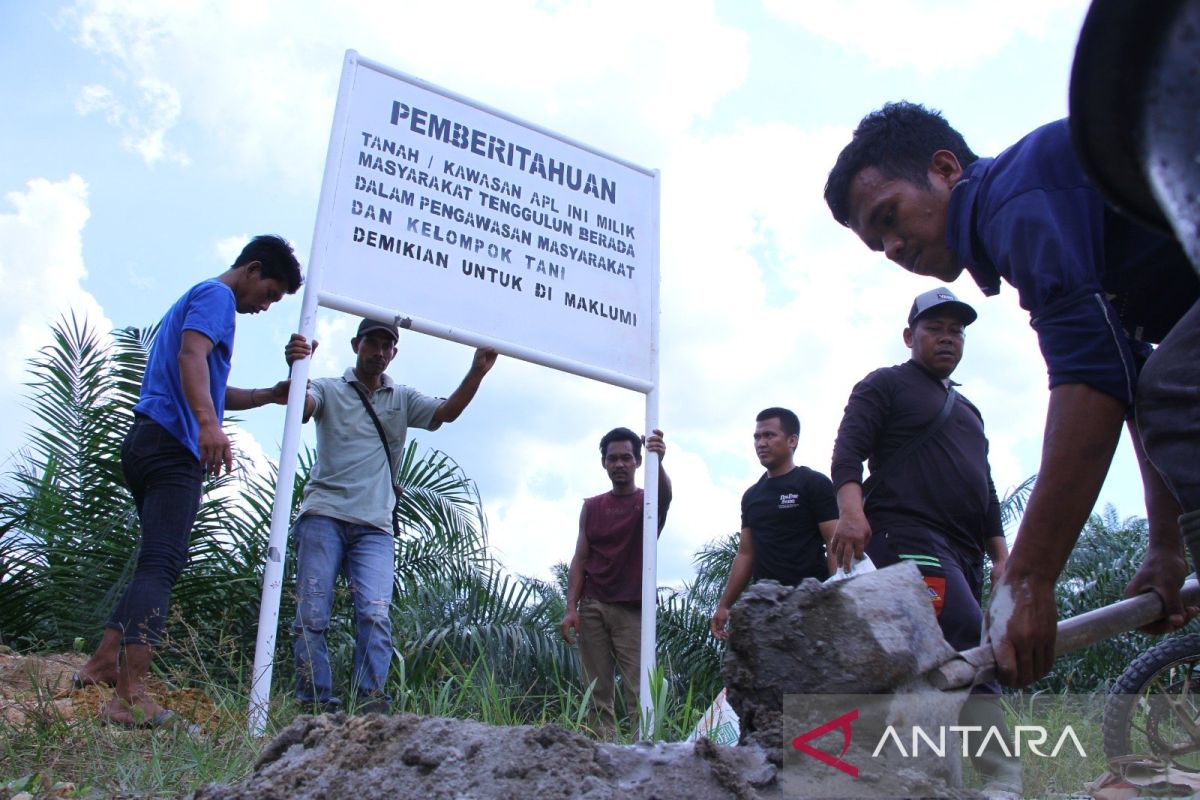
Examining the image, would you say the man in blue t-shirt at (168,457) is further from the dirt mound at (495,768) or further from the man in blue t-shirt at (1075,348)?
the man in blue t-shirt at (1075,348)

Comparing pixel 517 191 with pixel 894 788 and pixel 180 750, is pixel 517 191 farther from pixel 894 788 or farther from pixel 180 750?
pixel 894 788

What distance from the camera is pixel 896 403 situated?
11.2ft

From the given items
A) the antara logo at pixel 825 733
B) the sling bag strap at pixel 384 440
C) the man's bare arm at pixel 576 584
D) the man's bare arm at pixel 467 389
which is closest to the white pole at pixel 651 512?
the man's bare arm at pixel 576 584

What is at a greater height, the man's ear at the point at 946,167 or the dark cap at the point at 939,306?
the dark cap at the point at 939,306

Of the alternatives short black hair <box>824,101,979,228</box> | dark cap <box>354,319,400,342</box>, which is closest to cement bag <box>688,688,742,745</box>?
short black hair <box>824,101,979,228</box>

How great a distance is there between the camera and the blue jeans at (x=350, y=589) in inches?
138

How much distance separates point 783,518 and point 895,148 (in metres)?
2.53

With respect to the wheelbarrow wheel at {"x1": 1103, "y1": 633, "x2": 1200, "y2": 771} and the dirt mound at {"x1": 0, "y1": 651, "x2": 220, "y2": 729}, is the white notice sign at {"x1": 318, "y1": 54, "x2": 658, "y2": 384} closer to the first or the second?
the dirt mound at {"x1": 0, "y1": 651, "x2": 220, "y2": 729}

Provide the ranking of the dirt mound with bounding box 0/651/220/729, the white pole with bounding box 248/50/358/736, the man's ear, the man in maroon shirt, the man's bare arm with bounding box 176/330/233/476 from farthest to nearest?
the man in maroon shirt, the white pole with bounding box 248/50/358/736, the man's bare arm with bounding box 176/330/233/476, the dirt mound with bounding box 0/651/220/729, the man's ear

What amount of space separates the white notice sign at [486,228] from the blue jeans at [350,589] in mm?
1003

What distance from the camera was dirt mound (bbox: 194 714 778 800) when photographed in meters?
1.44

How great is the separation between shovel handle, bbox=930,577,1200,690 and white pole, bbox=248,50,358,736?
1982mm

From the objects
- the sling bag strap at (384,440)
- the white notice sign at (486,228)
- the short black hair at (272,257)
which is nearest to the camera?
the short black hair at (272,257)

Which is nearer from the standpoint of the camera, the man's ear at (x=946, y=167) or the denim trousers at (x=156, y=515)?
the man's ear at (x=946, y=167)
